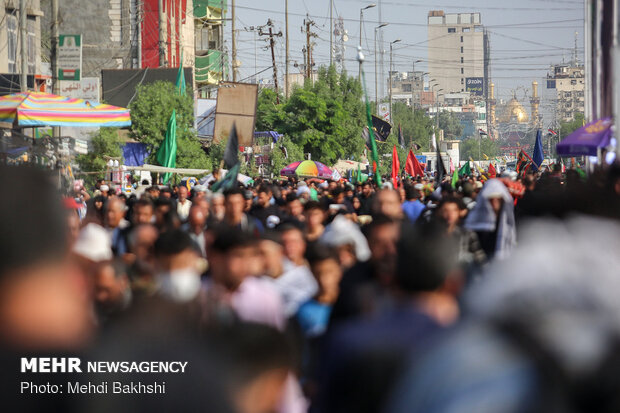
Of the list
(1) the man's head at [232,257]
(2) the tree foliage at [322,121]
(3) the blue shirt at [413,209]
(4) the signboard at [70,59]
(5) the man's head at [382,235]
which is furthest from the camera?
(2) the tree foliage at [322,121]

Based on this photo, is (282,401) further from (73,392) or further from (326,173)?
(326,173)

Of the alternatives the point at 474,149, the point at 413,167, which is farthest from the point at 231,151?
the point at 474,149

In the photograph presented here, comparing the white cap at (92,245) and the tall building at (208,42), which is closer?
the white cap at (92,245)

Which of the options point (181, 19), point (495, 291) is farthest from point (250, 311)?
point (181, 19)

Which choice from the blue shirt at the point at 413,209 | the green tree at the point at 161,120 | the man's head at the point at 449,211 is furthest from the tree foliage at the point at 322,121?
the man's head at the point at 449,211

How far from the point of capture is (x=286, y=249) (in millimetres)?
6754

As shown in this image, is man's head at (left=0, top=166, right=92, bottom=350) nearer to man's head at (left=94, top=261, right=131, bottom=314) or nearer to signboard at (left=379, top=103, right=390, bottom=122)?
man's head at (left=94, top=261, right=131, bottom=314)

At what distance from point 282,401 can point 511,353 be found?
2376mm

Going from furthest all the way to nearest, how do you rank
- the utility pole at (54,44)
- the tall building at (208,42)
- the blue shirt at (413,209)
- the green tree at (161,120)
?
the tall building at (208,42) < the green tree at (161,120) < the utility pole at (54,44) < the blue shirt at (413,209)

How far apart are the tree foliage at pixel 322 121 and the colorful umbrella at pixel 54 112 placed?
1378 inches

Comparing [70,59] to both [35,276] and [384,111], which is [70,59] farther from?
[384,111]

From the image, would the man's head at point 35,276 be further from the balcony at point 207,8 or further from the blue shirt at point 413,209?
the balcony at point 207,8

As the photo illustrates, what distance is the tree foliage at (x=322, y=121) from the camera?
168 feet

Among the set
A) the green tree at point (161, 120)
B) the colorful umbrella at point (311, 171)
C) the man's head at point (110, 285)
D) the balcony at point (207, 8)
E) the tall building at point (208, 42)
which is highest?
the balcony at point (207, 8)
